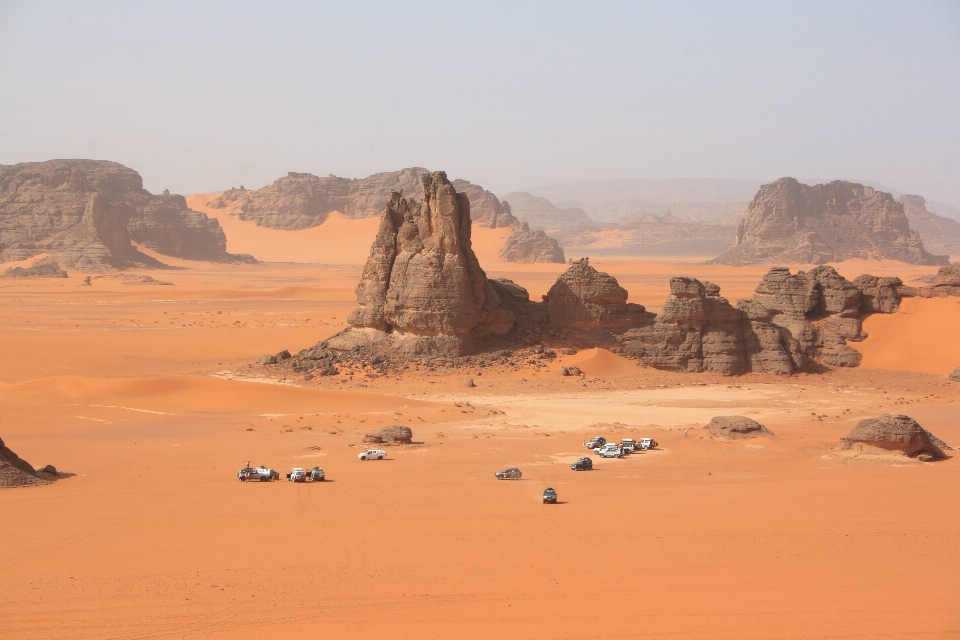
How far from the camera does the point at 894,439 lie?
817 inches

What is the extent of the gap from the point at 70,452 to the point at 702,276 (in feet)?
274

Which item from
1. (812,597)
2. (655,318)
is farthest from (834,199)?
(812,597)

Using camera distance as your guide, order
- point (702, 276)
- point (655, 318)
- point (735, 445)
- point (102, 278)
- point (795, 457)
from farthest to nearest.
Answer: point (702, 276) → point (102, 278) → point (655, 318) → point (735, 445) → point (795, 457)

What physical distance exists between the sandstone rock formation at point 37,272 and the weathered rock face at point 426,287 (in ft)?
193

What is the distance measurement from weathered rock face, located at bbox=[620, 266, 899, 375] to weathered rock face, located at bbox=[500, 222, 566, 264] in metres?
74.2

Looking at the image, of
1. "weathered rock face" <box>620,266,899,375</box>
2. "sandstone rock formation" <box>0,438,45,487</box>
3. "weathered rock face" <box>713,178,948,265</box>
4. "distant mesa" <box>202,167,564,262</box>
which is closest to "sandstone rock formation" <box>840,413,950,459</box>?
"weathered rock face" <box>620,266,899,375</box>

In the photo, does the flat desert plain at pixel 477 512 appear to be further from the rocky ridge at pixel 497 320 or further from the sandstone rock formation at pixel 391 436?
the rocky ridge at pixel 497 320

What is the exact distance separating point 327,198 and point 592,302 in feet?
362

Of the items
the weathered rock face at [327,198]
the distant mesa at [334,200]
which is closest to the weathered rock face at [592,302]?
the distant mesa at [334,200]

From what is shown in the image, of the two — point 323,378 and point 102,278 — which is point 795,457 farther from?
point 102,278

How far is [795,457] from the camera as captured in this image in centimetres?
2142

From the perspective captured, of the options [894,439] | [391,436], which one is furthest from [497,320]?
[894,439]

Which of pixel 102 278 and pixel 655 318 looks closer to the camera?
pixel 655 318

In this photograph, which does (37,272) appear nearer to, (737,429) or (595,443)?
(595,443)
